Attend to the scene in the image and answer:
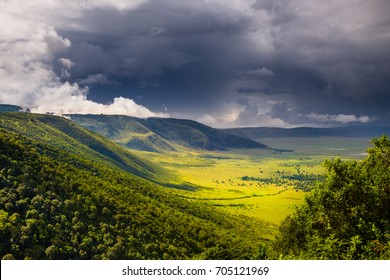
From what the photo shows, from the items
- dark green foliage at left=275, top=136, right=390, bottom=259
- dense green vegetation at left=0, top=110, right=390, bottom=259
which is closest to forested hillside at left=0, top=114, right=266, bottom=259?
dense green vegetation at left=0, top=110, right=390, bottom=259

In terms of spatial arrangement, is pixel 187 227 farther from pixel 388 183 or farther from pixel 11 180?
pixel 388 183

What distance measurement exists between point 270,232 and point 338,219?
154045mm

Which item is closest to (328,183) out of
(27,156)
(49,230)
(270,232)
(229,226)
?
(49,230)

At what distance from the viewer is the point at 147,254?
273 feet

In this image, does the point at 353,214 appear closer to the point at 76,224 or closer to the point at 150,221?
the point at 76,224

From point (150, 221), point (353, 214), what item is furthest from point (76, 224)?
point (353, 214)

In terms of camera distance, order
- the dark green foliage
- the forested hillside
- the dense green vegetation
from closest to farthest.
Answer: the dark green foliage < the dense green vegetation < the forested hillside

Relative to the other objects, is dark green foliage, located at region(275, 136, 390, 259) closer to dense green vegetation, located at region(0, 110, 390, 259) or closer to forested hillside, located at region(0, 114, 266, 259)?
dense green vegetation, located at region(0, 110, 390, 259)

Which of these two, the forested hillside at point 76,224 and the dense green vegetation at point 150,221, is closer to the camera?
the dense green vegetation at point 150,221

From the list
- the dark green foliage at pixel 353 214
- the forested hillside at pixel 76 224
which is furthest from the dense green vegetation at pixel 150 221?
the forested hillside at pixel 76 224

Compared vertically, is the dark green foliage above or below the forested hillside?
above

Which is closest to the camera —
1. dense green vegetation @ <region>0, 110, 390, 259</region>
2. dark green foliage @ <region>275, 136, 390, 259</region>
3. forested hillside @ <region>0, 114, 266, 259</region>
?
dark green foliage @ <region>275, 136, 390, 259</region>

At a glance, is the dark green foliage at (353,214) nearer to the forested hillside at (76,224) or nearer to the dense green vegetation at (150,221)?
the dense green vegetation at (150,221)

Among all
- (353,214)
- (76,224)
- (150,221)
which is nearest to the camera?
(353,214)
